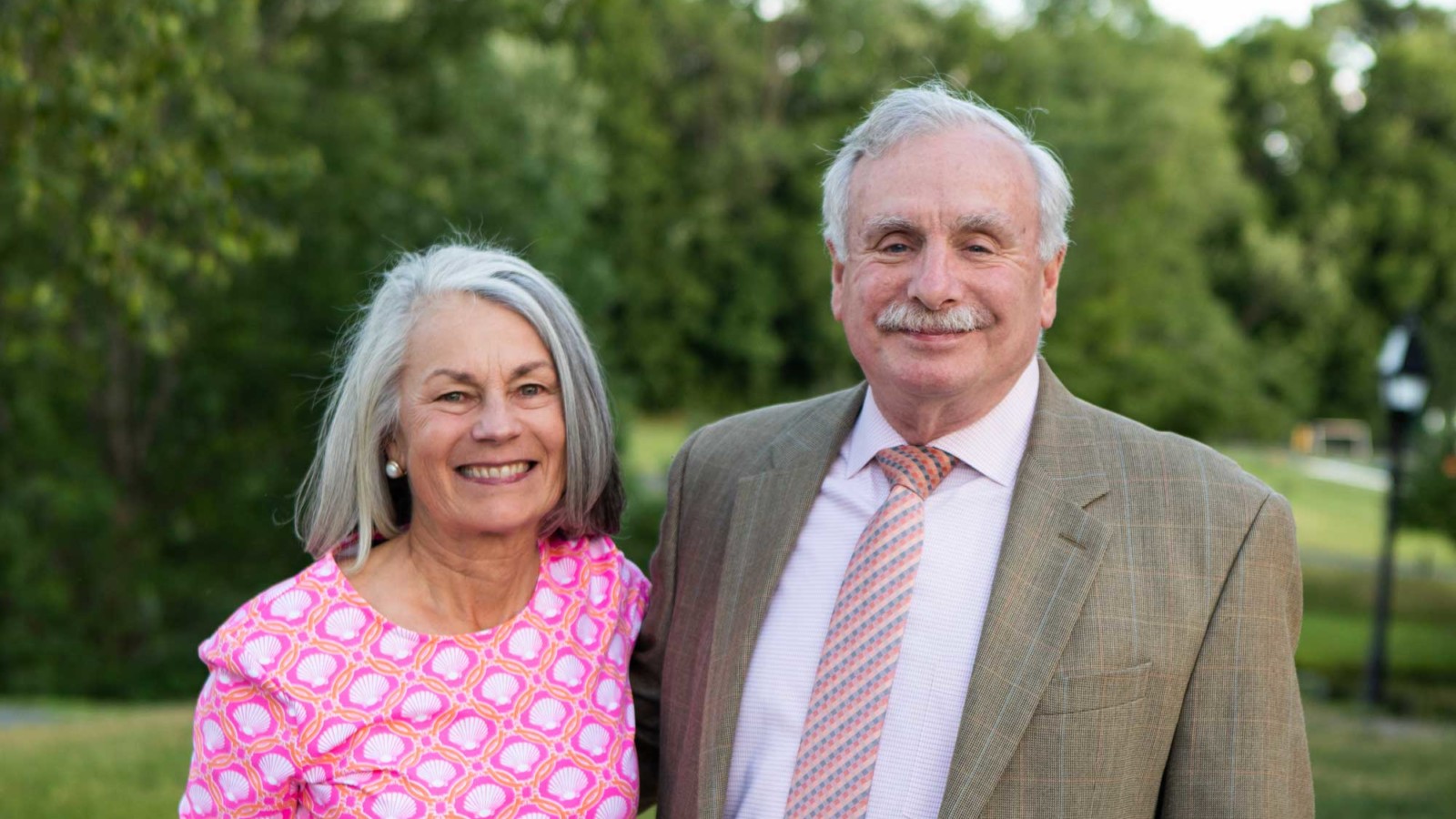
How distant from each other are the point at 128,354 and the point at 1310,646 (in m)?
16.1

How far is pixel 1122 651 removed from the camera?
8.05 ft

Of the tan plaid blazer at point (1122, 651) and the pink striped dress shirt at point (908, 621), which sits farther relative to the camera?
the pink striped dress shirt at point (908, 621)

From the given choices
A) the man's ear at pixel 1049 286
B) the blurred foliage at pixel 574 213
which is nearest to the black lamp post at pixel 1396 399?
the blurred foliage at pixel 574 213

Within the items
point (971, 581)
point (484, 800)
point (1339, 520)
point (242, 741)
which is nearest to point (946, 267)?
point (971, 581)

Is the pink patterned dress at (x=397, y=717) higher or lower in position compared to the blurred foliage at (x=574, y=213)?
lower

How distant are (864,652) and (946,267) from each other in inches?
28.6

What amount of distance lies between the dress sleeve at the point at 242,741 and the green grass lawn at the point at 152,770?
413 centimetres

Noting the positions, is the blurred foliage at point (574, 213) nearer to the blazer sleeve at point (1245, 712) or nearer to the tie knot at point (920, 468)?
the tie knot at point (920, 468)

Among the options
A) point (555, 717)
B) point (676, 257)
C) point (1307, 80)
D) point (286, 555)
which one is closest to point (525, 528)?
point (555, 717)

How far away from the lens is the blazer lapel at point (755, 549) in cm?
269

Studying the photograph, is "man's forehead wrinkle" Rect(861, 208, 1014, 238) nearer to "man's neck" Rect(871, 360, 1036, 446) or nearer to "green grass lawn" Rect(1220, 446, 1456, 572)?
"man's neck" Rect(871, 360, 1036, 446)

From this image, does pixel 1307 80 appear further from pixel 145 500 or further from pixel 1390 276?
pixel 145 500

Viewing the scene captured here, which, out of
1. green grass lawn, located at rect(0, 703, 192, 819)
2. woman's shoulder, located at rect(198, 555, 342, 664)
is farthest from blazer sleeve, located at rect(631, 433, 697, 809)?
green grass lawn, located at rect(0, 703, 192, 819)

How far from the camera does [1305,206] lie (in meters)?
43.6
